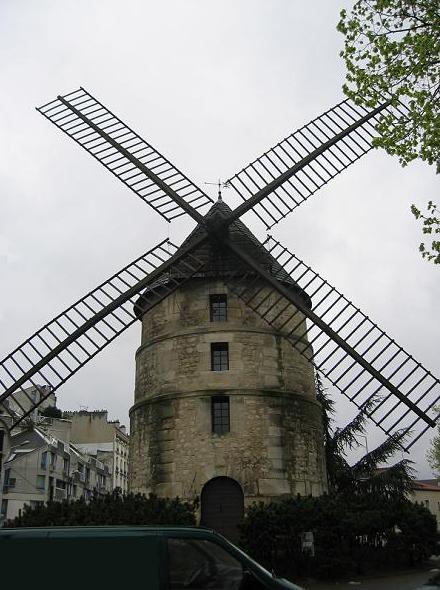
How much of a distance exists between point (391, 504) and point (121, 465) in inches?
2355

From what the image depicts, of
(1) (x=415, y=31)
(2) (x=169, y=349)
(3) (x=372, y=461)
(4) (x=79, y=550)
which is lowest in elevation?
(4) (x=79, y=550)

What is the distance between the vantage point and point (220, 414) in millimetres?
16641

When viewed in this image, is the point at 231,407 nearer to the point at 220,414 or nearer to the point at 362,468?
the point at 220,414

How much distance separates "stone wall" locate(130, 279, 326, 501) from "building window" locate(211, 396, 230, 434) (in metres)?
0.23

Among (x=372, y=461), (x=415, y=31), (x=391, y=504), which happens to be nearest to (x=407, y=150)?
(x=415, y=31)

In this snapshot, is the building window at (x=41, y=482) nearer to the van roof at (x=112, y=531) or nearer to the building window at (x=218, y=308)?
the building window at (x=218, y=308)

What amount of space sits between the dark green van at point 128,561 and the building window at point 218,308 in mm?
12287

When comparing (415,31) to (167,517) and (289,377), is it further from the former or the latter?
(167,517)

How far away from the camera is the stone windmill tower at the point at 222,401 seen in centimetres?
1583

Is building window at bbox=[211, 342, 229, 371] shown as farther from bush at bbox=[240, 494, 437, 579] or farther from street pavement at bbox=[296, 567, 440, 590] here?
street pavement at bbox=[296, 567, 440, 590]

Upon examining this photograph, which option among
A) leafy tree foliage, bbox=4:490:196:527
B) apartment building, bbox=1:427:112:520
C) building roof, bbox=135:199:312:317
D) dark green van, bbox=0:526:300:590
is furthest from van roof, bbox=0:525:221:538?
apartment building, bbox=1:427:112:520

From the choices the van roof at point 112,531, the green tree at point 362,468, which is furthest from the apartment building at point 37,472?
the van roof at point 112,531

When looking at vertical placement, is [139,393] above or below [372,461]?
above

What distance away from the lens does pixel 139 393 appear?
18047 millimetres
